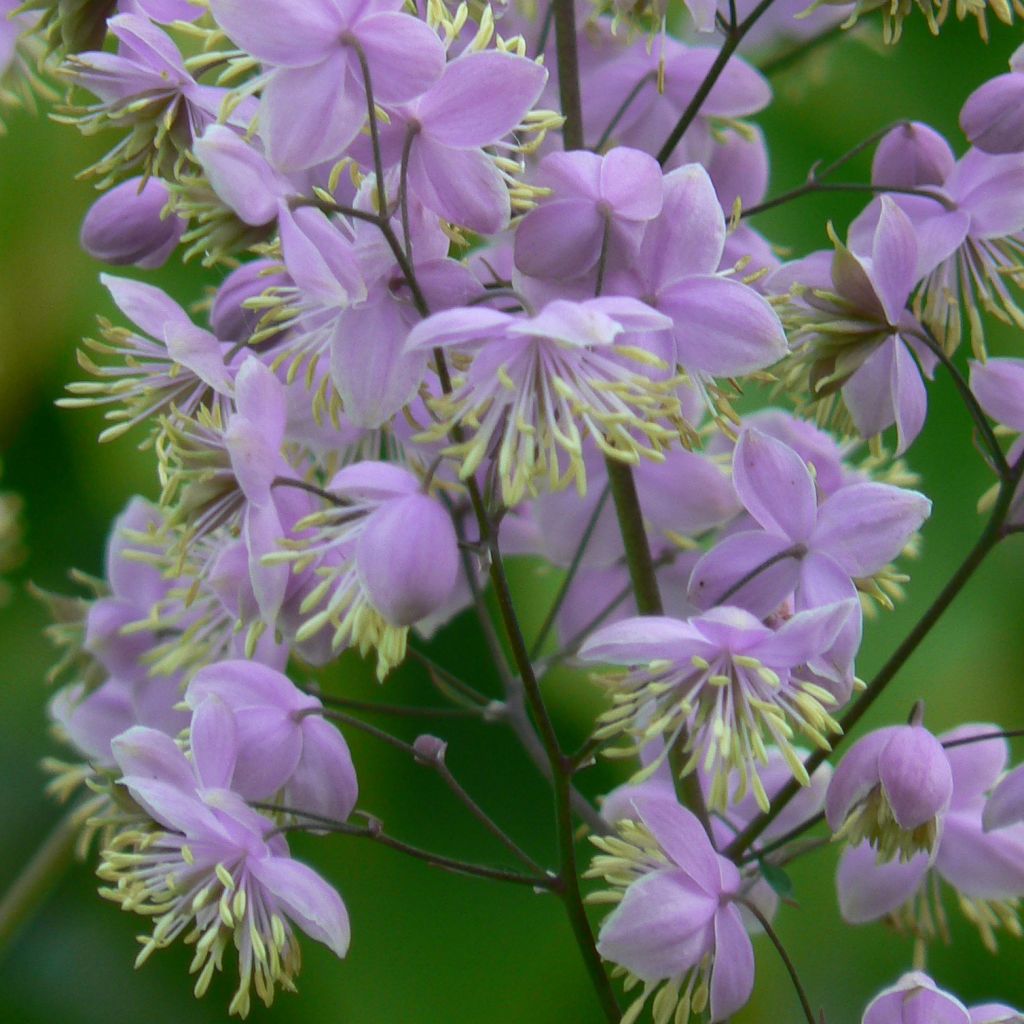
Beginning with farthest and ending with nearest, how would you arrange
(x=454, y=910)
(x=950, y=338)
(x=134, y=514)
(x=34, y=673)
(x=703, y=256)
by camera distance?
(x=34, y=673) < (x=454, y=910) < (x=134, y=514) < (x=950, y=338) < (x=703, y=256)

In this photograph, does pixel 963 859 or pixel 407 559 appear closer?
pixel 407 559

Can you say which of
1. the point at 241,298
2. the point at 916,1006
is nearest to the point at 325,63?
the point at 241,298

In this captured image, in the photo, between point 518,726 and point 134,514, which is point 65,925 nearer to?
point 134,514

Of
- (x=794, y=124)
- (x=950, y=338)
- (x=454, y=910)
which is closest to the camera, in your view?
(x=950, y=338)

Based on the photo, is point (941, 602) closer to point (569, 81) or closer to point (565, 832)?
point (565, 832)

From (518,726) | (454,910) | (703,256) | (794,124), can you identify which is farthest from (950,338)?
(794,124)

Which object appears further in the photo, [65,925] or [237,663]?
[65,925]

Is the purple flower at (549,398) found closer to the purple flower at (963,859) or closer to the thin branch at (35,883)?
the purple flower at (963,859)
